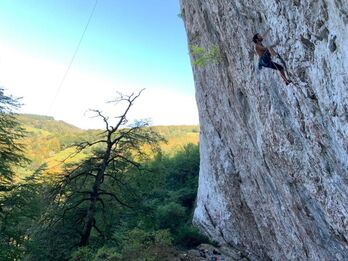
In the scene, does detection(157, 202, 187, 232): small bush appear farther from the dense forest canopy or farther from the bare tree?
the bare tree

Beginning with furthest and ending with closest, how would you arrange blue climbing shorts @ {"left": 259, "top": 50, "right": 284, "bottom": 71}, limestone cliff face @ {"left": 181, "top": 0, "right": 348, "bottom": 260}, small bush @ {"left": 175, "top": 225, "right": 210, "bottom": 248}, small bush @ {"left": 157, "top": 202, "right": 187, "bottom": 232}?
small bush @ {"left": 157, "top": 202, "right": 187, "bottom": 232}
small bush @ {"left": 175, "top": 225, "right": 210, "bottom": 248}
blue climbing shorts @ {"left": 259, "top": 50, "right": 284, "bottom": 71}
limestone cliff face @ {"left": 181, "top": 0, "right": 348, "bottom": 260}

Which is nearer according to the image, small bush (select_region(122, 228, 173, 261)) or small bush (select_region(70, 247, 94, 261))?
small bush (select_region(70, 247, 94, 261))

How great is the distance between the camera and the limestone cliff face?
7.14 meters

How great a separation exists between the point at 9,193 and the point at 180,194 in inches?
797

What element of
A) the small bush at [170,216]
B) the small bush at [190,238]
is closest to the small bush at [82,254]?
the small bush at [170,216]

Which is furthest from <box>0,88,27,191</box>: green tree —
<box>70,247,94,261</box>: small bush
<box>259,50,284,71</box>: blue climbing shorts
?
<box>259,50,284,71</box>: blue climbing shorts

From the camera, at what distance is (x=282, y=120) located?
31.6ft

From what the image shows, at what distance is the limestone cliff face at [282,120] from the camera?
7.14 m

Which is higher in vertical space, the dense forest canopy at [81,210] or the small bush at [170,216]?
the dense forest canopy at [81,210]

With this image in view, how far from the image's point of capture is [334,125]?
24.1 ft

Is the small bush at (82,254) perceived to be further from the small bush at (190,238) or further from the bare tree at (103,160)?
the small bush at (190,238)

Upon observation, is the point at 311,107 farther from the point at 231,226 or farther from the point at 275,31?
the point at 231,226

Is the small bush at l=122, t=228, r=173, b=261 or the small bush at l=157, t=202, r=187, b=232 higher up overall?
the small bush at l=122, t=228, r=173, b=261

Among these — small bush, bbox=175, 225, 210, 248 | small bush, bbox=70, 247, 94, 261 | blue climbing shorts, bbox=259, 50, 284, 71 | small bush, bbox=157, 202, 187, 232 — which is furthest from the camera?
small bush, bbox=157, 202, 187, 232
